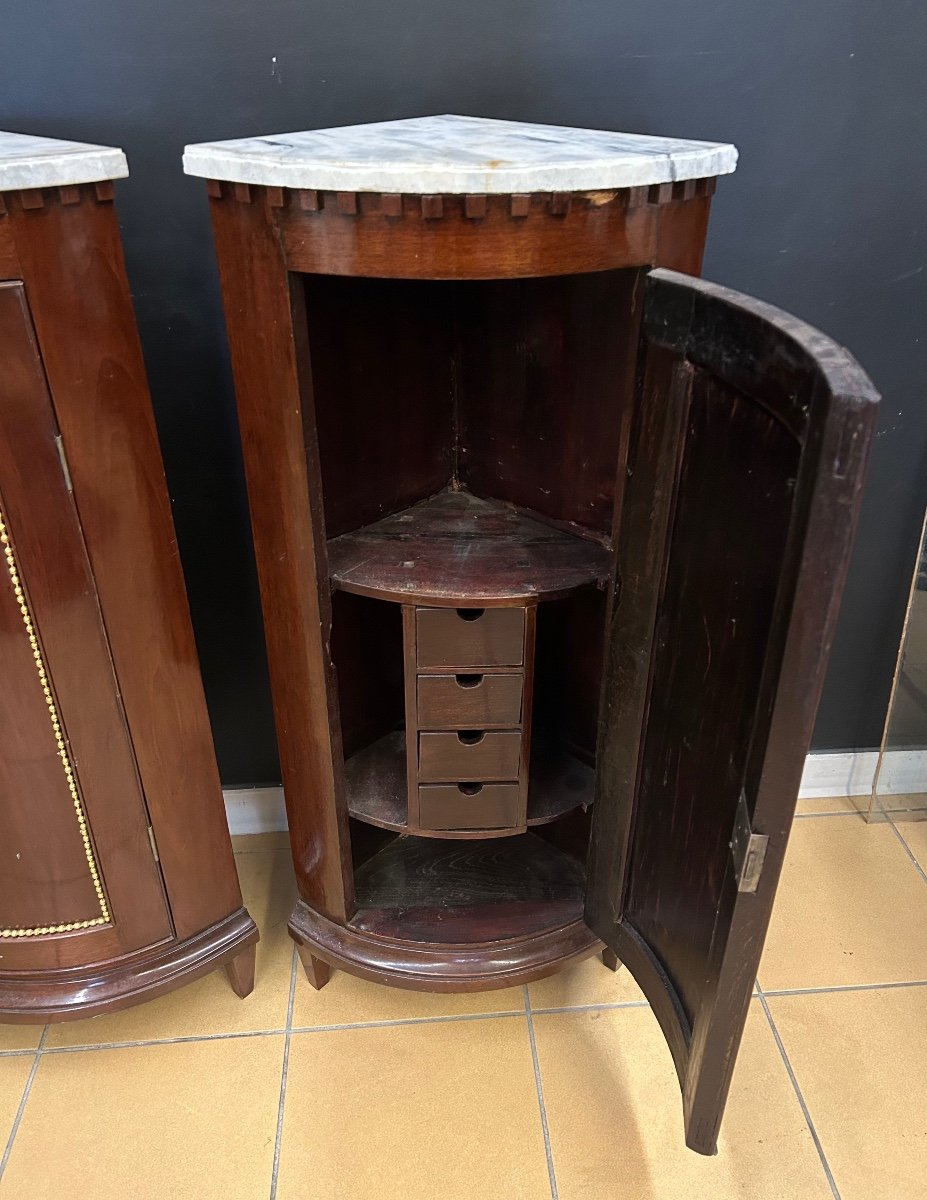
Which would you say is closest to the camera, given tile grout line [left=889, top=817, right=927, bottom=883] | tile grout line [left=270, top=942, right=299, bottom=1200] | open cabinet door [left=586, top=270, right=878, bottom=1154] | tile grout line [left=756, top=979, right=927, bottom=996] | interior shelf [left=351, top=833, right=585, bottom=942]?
open cabinet door [left=586, top=270, right=878, bottom=1154]

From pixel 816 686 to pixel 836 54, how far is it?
0.99m

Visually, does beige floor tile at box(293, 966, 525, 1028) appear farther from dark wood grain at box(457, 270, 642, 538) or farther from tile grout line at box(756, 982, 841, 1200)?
dark wood grain at box(457, 270, 642, 538)

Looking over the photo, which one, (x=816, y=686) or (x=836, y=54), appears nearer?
(x=816, y=686)

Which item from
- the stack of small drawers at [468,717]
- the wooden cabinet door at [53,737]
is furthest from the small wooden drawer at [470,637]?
the wooden cabinet door at [53,737]

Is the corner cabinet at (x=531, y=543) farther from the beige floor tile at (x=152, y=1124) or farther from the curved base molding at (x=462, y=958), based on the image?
the beige floor tile at (x=152, y=1124)

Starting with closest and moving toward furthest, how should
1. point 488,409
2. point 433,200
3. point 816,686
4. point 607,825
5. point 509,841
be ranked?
point 816,686 < point 433,200 < point 607,825 < point 488,409 < point 509,841

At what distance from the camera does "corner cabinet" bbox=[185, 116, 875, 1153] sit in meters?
0.81

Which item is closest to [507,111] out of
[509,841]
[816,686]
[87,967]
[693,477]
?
[693,477]

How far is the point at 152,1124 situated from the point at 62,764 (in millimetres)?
556

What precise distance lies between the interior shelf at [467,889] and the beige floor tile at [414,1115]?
0.19 metres

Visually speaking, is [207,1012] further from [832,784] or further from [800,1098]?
[832,784]

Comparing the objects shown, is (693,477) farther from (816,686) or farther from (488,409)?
(488,409)

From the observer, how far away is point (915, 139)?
4.31ft

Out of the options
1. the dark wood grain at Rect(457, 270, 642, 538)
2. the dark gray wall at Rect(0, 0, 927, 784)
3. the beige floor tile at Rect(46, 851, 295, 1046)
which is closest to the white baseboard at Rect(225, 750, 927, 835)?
the beige floor tile at Rect(46, 851, 295, 1046)
